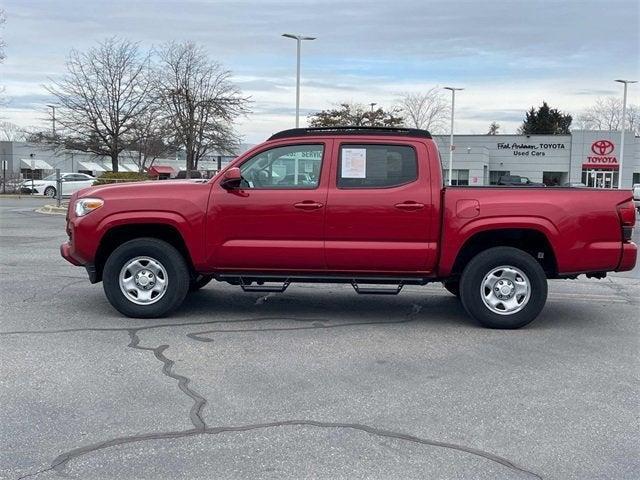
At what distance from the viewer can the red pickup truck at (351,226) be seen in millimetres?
6949

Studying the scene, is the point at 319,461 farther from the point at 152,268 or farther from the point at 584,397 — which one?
the point at 152,268

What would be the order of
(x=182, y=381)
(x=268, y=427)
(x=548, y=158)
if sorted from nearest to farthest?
(x=268, y=427) < (x=182, y=381) < (x=548, y=158)

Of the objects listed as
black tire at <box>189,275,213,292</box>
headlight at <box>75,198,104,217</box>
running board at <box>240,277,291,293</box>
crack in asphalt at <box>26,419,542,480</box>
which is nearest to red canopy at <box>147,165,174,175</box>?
black tire at <box>189,275,213,292</box>

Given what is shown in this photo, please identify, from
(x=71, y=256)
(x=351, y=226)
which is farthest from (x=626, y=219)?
(x=71, y=256)

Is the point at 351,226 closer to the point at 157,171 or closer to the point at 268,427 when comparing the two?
the point at 268,427

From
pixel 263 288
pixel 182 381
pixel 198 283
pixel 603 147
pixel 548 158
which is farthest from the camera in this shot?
pixel 548 158

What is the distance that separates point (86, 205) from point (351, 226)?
2728mm

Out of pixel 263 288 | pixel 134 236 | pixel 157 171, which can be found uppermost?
pixel 157 171

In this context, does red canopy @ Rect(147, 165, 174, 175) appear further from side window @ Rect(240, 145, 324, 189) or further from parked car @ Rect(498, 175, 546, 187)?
side window @ Rect(240, 145, 324, 189)

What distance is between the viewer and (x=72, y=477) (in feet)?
12.2

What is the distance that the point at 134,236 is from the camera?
7.44 meters

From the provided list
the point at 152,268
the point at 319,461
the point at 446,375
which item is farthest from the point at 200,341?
the point at 319,461

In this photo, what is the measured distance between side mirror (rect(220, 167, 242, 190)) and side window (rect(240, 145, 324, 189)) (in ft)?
0.41

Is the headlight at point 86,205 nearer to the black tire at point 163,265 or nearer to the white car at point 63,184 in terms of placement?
the black tire at point 163,265
